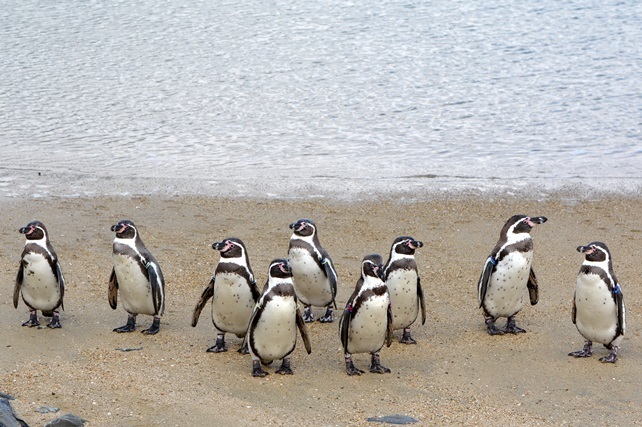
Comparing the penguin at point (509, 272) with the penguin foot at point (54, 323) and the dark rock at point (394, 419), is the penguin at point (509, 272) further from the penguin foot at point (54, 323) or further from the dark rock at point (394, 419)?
the penguin foot at point (54, 323)

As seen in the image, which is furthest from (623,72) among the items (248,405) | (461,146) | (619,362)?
(248,405)

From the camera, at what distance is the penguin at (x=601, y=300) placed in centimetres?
770

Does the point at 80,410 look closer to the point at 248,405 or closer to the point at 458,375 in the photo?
the point at 248,405

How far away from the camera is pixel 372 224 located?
457 inches

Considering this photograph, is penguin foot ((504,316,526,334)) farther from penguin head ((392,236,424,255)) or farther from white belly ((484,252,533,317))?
penguin head ((392,236,424,255))

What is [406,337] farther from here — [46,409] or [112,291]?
[46,409]

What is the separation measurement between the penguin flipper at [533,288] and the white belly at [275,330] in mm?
2245

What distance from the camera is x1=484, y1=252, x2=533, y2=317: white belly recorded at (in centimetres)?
830

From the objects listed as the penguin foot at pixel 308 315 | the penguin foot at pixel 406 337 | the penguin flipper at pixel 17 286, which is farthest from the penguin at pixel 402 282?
the penguin flipper at pixel 17 286

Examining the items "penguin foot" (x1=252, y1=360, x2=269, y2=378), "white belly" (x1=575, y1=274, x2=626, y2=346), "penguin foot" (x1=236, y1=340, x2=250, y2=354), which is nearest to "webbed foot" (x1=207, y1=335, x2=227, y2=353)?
"penguin foot" (x1=236, y1=340, x2=250, y2=354)

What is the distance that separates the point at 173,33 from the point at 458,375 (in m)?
20.6

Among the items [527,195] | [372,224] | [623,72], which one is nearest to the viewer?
[372,224]

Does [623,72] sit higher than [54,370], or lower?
higher

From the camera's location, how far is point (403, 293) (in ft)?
26.7
